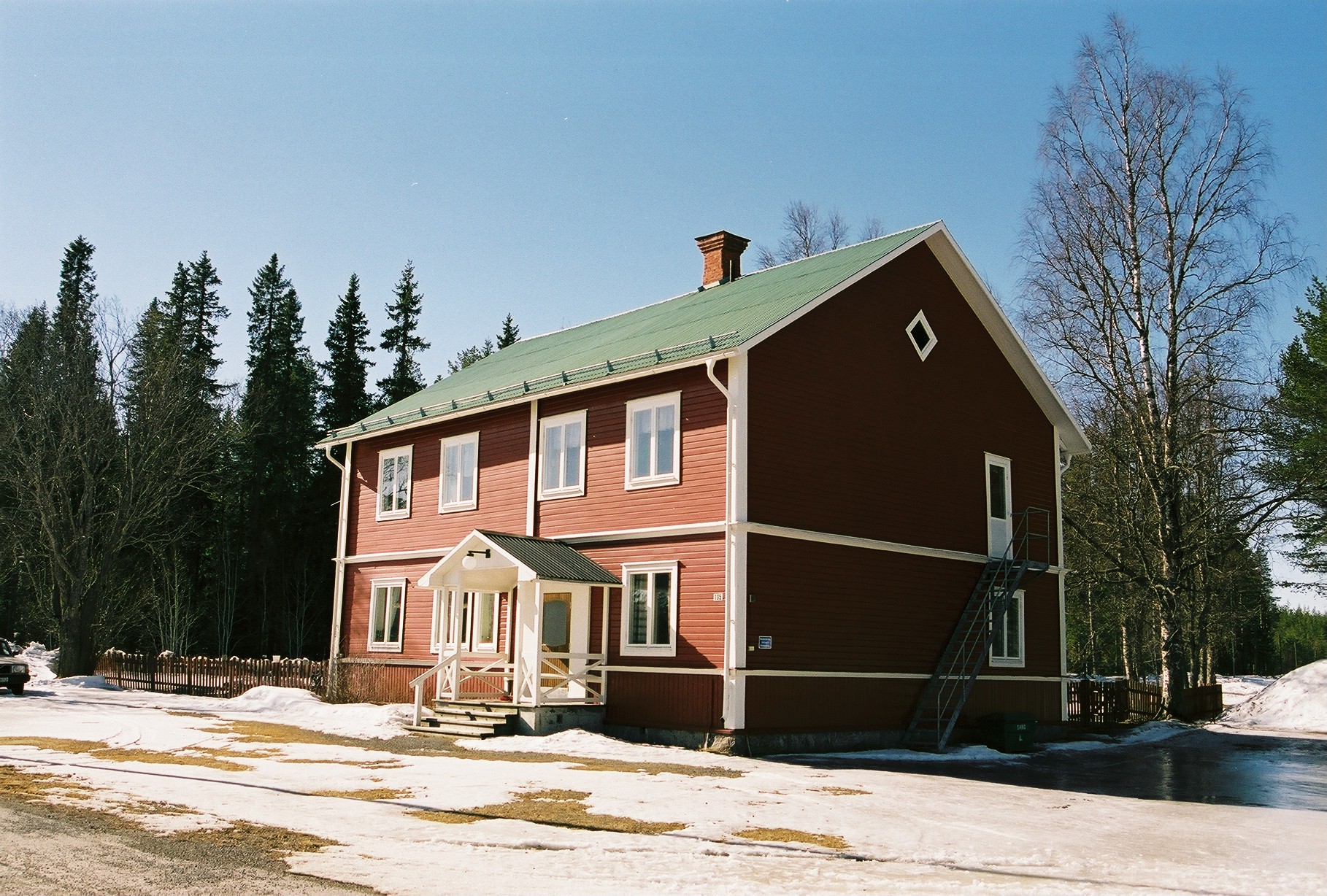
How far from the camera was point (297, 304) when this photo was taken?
2336 inches

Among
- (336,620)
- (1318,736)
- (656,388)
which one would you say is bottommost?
(1318,736)

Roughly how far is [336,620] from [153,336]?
28.6 meters

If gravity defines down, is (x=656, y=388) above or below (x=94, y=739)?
above

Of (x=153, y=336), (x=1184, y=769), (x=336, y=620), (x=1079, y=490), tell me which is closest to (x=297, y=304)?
(x=153, y=336)

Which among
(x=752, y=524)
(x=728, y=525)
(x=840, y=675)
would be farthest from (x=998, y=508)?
(x=728, y=525)

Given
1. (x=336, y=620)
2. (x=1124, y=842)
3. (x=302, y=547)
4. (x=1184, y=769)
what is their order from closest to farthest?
(x=1124, y=842), (x=1184, y=769), (x=336, y=620), (x=302, y=547)

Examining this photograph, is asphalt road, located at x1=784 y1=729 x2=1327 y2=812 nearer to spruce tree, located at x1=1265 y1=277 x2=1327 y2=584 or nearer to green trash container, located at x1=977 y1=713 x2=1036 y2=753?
green trash container, located at x1=977 y1=713 x2=1036 y2=753

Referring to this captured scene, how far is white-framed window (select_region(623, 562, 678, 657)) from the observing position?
1948 cm

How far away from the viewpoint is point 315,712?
23.9 meters

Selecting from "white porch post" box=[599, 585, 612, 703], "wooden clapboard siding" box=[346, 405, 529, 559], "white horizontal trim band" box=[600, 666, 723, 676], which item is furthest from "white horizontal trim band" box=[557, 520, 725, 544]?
"white horizontal trim band" box=[600, 666, 723, 676]

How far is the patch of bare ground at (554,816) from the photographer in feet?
34.8

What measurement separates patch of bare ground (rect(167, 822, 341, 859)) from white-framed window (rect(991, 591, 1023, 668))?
16.8 metres

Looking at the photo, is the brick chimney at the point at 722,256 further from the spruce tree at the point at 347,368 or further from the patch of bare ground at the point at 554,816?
the spruce tree at the point at 347,368

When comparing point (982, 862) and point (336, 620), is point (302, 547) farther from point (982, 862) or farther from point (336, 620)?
point (982, 862)
